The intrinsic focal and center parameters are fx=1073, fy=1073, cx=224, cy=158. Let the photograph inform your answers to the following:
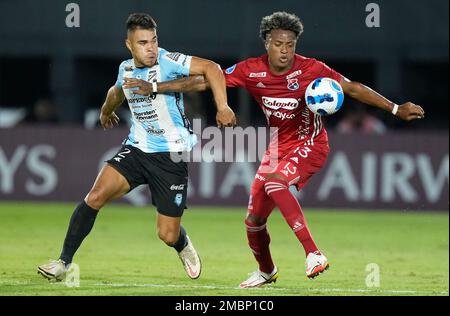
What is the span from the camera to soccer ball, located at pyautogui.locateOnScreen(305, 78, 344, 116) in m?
9.28

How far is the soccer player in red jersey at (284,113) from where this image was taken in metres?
9.36

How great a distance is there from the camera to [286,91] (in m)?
9.58

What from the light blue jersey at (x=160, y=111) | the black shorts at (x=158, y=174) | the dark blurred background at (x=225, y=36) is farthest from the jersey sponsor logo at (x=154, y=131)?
the dark blurred background at (x=225, y=36)

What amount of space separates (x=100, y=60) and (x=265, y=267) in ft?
47.8

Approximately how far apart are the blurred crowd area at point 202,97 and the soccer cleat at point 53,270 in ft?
39.5

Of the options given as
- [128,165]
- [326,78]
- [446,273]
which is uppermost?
[326,78]

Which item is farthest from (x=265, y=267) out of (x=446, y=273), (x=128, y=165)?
(x=446, y=273)

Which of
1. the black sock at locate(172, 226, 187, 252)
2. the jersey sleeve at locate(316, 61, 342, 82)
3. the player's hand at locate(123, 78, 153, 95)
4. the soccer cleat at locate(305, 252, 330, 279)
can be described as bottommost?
the black sock at locate(172, 226, 187, 252)

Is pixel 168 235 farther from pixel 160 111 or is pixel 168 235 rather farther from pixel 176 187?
pixel 160 111

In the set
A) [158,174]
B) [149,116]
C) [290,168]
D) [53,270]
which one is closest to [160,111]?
[149,116]

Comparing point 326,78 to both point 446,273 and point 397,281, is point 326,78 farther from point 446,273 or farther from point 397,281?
point 446,273

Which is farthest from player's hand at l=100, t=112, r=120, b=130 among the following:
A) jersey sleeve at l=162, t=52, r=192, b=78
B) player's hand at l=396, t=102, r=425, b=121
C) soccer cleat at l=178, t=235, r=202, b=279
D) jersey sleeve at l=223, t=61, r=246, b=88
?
player's hand at l=396, t=102, r=425, b=121

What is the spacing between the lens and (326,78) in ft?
31.1

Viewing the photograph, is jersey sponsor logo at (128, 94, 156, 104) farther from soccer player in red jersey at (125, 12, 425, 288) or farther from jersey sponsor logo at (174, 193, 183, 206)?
jersey sponsor logo at (174, 193, 183, 206)
